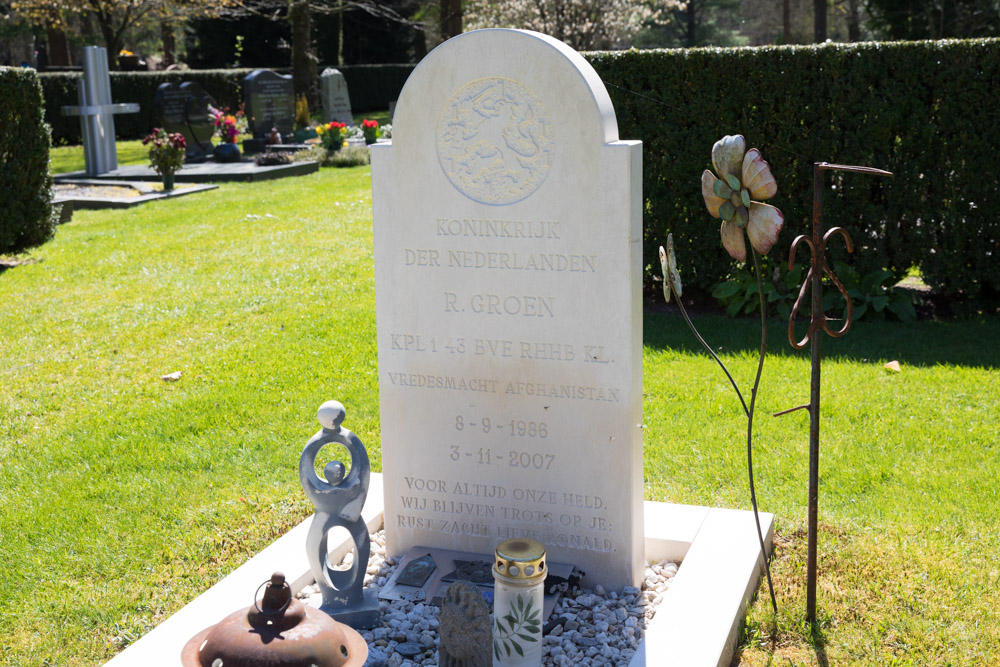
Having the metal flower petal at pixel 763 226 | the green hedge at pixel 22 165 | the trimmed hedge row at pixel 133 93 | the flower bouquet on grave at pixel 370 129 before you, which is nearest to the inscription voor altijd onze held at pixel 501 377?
the metal flower petal at pixel 763 226

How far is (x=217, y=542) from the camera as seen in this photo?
4.25 m

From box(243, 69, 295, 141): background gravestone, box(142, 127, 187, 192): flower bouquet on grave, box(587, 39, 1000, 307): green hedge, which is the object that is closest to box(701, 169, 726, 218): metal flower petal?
box(587, 39, 1000, 307): green hedge

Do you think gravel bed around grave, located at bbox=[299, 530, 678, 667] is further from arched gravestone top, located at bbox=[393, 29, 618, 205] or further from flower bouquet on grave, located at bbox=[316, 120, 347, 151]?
flower bouquet on grave, located at bbox=[316, 120, 347, 151]

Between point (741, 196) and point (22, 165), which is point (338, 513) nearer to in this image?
point (741, 196)

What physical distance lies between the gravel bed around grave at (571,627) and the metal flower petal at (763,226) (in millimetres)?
1399

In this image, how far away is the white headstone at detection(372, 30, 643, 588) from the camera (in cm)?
351

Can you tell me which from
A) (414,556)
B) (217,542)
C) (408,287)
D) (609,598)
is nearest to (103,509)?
(217,542)

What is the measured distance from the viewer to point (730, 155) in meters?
3.18

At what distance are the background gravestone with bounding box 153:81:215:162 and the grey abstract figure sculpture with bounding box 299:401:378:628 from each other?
17105 mm


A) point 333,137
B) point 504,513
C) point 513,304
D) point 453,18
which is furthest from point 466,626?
point 453,18

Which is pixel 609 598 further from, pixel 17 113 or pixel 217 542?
pixel 17 113

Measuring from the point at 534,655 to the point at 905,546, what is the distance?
1.80 m

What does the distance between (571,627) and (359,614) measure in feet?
2.48

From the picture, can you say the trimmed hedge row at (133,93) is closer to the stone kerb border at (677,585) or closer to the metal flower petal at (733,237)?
the stone kerb border at (677,585)
